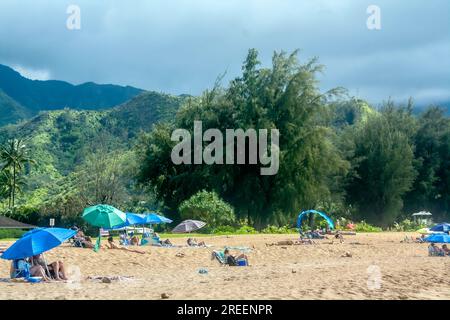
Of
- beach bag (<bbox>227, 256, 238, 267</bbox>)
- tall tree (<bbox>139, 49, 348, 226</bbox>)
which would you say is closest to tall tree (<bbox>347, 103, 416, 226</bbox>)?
tall tree (<bbox>139, 49, 348, 226</bbox>)

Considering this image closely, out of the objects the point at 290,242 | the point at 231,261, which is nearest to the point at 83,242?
the point at 231,261

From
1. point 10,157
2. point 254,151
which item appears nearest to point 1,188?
point 10,157

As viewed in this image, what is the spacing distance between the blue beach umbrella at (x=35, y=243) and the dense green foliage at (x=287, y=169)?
21198 mm

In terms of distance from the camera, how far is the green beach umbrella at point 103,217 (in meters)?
21.2

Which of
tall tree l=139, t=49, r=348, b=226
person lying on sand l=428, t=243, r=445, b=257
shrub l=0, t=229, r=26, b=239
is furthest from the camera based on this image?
tall tree l=139, t=49, r=348, b=226

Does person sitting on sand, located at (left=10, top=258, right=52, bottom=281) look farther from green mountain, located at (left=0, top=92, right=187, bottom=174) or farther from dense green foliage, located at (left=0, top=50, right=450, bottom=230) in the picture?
green mountain, located at (left=0, top=92, right=187, bottom=174)

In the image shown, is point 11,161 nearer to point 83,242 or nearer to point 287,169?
point 287,169

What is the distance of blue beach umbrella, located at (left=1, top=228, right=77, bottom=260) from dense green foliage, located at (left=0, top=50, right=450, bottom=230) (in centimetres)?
2120

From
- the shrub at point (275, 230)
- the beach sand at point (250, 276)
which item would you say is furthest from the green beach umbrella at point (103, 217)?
the shrub at point (275, 230)

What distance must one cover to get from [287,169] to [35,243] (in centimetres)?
2752

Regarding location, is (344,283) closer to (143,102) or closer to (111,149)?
(111,149)

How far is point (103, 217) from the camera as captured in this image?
21.3 metres

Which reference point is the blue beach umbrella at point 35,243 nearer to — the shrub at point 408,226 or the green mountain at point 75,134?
the shrub at point 408,226

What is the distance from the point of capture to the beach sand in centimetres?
1131
